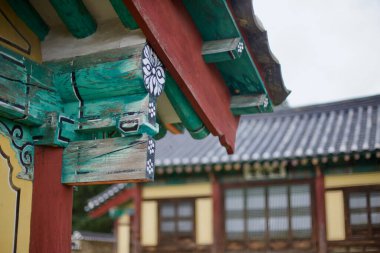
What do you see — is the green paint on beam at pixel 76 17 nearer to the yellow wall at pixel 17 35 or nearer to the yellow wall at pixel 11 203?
the yellow wall at pixel 17 35

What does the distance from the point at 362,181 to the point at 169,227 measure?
4.45m

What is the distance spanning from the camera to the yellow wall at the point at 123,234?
15.2 metres

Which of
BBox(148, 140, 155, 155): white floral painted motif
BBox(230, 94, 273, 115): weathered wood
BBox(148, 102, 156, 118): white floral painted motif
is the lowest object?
BBox(148, 140, 155, 155): white floral painted motif

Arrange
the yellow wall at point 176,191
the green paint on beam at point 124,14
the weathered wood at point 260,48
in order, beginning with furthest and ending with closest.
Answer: the yellow wall at point 176,191, the weathered wood at point 260,48, the green paint on beam at point 124,14

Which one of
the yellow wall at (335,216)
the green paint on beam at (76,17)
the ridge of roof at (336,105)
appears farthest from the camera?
the ridge of roof at (336,105)

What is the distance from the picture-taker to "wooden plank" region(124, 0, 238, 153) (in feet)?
9.24

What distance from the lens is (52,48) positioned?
10.1 ft

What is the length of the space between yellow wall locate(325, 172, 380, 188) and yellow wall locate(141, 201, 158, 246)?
159 inches

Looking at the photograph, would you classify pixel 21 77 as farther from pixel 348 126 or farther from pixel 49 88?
pixel 348 126

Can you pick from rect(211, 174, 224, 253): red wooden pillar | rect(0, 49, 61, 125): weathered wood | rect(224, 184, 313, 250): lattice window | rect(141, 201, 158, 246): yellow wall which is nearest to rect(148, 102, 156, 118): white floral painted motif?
rect(0, 49, 61, 125): weathered wood

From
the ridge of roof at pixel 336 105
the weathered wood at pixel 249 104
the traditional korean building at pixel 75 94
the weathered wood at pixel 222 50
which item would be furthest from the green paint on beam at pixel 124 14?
the ridge of roof at pixel 336 105

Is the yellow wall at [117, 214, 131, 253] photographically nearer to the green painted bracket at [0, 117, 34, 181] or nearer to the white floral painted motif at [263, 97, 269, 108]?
the white floral painted motif at [263, 97, 269, 108]

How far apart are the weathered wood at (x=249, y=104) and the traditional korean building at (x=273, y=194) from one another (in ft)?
26.0

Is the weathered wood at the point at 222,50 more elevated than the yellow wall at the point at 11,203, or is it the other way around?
the weathered wood at the point at 222,50
